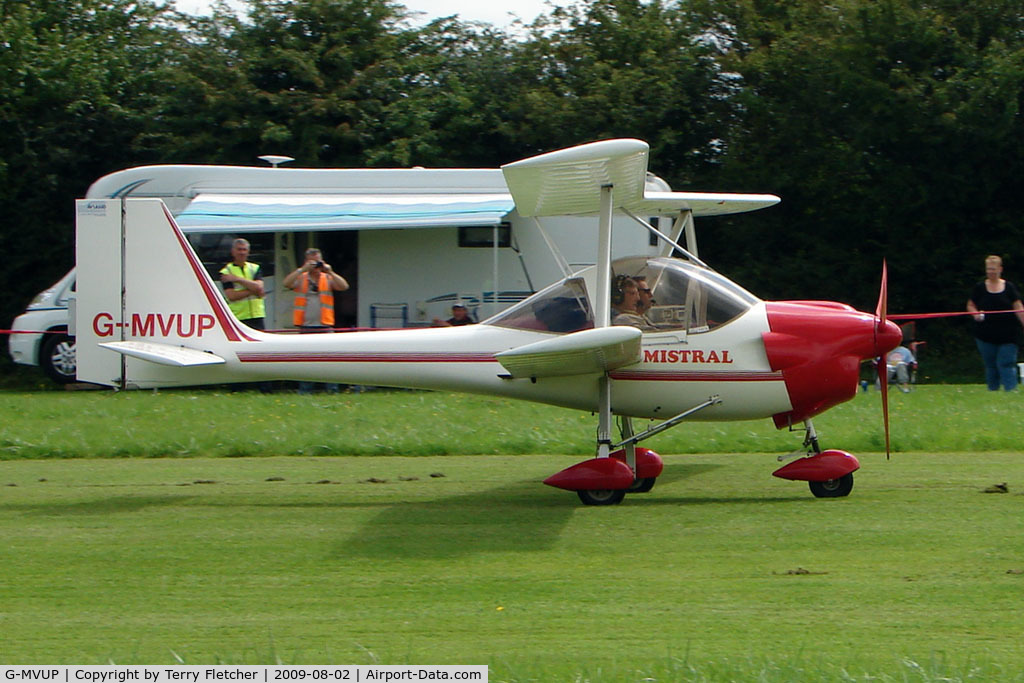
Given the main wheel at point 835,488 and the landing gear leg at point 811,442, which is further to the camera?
the landing gear leg at point 811,442

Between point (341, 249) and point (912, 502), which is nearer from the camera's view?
point (912, 502)

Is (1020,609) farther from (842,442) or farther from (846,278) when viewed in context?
(846,278)

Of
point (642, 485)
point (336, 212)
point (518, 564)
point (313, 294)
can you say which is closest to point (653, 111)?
point (336, 212)

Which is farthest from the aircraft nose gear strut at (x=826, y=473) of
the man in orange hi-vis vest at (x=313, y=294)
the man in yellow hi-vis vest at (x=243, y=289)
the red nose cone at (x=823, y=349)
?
the man in orange hi-vis vest at (x=313, y=294)

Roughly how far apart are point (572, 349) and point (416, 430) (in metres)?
3.92

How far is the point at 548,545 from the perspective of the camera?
6.73 metres

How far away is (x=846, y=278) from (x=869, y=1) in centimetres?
504

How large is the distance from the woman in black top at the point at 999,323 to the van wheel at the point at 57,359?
1274 centimetres

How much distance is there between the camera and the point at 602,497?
7992 mm

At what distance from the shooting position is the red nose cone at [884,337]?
25.7 ft

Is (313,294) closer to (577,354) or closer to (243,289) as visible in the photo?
(243,289)

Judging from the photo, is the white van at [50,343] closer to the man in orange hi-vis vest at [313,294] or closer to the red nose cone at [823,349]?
the man in orange hi-vis vest at [313,294]

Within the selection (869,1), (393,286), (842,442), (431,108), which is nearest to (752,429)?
(842,442)

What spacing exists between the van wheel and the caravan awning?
3028mm
